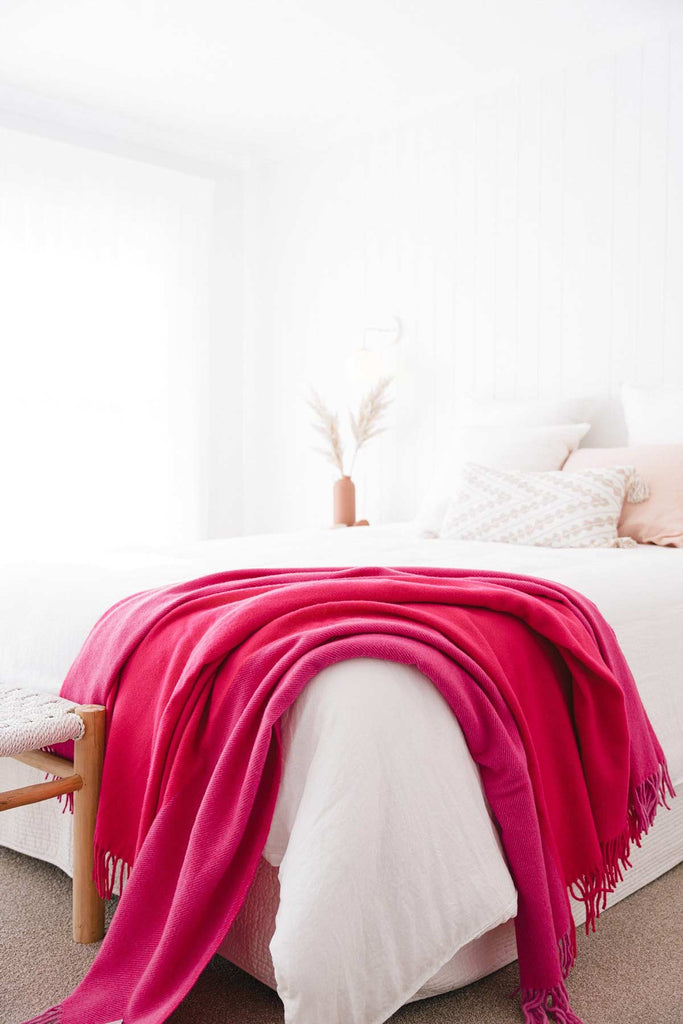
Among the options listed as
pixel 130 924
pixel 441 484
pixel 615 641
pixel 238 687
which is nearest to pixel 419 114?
pixel 441 484

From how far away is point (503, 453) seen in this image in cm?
345

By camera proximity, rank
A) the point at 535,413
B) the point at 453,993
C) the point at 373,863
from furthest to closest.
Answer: the point at 535,413 < the point at 453,993 < the point at 373,863

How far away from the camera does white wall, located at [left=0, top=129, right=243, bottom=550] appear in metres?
4.27

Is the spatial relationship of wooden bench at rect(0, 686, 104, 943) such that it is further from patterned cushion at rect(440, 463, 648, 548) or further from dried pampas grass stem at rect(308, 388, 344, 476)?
dried pampas grass stem at rect(308, 388, 344, 476)

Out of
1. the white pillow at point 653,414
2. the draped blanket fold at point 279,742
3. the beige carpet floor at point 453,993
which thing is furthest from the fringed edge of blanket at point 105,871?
the white pillow at point 653,414

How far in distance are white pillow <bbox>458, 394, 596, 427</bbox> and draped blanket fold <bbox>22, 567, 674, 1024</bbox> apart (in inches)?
73.7

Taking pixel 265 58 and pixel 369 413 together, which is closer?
pixel 265 58

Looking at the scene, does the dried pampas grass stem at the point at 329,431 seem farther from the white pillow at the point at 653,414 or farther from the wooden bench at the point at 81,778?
the wooden bench at the point at 81,778

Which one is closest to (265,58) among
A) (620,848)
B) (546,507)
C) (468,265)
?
(468,265)

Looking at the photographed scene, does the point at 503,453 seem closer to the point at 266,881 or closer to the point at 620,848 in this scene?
the point at 620,848

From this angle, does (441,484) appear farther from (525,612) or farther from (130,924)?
(130,924)

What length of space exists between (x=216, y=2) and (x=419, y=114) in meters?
1.23

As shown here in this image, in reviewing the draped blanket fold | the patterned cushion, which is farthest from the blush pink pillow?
the draped blanket fold

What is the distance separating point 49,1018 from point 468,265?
347 centimetres
